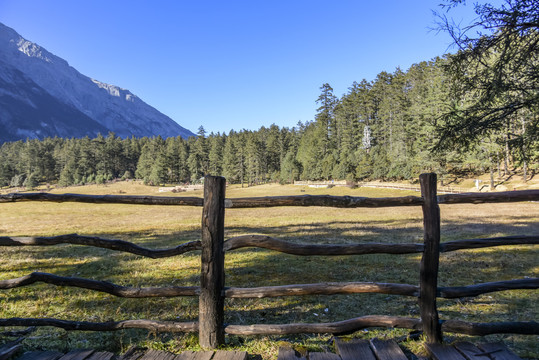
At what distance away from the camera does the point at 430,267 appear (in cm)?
341

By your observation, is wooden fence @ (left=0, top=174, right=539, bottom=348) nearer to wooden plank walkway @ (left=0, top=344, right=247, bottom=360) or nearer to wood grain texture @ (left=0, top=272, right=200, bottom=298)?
wood grain texture @ (left=0, top=272, right=200, bottom=298)

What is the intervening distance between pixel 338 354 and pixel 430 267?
1.51m

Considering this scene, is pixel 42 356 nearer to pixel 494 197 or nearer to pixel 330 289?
pixel 330 289

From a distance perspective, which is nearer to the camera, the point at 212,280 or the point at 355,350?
the point at 355,350

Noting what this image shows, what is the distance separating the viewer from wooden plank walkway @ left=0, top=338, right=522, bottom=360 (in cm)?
297

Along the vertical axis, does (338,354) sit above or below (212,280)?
below

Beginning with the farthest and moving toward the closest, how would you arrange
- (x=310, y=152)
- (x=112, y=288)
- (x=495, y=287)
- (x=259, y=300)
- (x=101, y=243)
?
(x=310, y=152), (x=259, y=300), (x=101, y=243), (x=112, y=288), (x=495, y=287)

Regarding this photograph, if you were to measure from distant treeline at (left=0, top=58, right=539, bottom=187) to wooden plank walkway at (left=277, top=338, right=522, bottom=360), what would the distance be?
156ft

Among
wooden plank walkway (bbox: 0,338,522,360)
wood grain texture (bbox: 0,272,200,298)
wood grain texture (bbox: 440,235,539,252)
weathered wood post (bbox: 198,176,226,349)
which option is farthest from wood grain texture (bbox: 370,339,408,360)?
wood grain texture (bbox: 0,272,200,298)

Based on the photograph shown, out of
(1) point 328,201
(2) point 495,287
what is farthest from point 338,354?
(2) point 495,287

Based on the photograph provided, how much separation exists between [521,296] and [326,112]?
3730 inches

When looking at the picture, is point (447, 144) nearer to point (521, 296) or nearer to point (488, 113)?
point (488, 113)

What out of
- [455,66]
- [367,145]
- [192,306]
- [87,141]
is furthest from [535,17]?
[87,141]

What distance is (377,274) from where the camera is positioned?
7.17 metres
